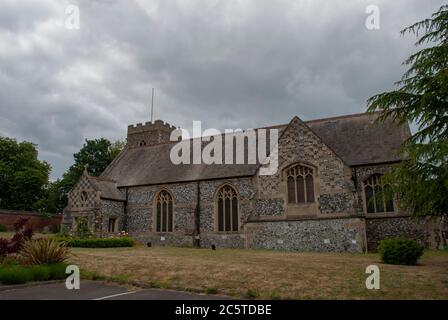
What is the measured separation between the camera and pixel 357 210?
21.3 m

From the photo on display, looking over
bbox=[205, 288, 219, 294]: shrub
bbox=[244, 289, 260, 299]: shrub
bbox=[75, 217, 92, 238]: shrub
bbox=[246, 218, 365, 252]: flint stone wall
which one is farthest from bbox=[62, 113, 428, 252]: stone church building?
bbox=[205, 288, 219, 294]: shrub

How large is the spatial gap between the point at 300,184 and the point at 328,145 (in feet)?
12.2

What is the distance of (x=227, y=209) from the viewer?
89.1 ft

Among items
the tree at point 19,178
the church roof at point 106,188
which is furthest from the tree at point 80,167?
the church roof at point 106,188

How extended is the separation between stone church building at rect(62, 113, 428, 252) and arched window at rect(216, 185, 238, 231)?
0.24ft

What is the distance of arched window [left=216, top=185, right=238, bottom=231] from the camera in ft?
88.2

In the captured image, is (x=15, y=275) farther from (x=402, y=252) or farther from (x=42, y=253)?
(x=402, y=252)

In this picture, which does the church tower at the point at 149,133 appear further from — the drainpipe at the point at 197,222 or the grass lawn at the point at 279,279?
the grass lawn at the point at 279,279

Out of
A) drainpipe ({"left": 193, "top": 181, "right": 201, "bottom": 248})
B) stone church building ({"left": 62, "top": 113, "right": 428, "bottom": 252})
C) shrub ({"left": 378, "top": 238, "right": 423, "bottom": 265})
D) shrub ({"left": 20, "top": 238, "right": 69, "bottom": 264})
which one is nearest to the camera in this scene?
shrub ({"left": 20, "top": 238, "right": 69, "bottom": 264})

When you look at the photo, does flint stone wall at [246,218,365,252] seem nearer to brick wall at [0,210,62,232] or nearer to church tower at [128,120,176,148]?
church tower at [128,120,176,148]

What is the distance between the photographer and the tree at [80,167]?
48219mm

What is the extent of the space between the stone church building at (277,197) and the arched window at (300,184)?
0.21 ft

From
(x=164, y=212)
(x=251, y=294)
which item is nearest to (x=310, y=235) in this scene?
(x=164, y=212)
